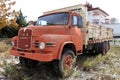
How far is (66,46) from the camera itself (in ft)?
22.3

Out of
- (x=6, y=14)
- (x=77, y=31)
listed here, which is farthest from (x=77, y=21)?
(x=6, y=14)

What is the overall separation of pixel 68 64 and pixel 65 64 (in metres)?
0.20

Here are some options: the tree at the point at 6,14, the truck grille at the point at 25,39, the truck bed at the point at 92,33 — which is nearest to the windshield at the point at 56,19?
the truck grille at the point at 25,39

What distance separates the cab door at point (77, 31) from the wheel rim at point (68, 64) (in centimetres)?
75

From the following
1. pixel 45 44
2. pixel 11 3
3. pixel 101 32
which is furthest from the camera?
pixel 11 3

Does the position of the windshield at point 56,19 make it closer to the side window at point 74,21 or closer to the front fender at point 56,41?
the side window at point 74,21

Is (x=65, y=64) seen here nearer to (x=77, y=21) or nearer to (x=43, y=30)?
(x=43, y=30)

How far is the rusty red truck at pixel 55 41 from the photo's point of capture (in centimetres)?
588

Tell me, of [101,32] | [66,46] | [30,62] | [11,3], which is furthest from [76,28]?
[11,3]

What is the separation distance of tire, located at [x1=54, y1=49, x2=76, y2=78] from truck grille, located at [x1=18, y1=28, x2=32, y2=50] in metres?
1.12

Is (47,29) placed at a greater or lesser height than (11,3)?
lesser

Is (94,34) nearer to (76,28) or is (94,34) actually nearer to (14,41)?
(76,28)

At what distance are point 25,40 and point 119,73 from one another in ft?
12.5

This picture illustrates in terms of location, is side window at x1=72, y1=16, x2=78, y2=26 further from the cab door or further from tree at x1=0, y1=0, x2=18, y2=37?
tree at x1=0, y1=0, x2=18, y2=37
